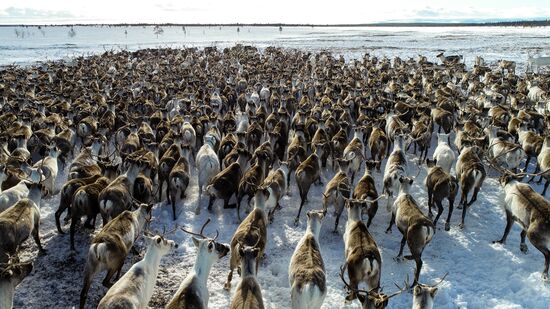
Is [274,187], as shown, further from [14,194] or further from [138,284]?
[14,194]

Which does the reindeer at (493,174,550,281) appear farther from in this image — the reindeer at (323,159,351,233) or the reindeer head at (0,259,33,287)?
the reindeer head at (0,259,33,287)

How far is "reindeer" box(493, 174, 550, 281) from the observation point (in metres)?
7.75

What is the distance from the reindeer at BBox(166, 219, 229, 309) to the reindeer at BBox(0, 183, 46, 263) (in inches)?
118

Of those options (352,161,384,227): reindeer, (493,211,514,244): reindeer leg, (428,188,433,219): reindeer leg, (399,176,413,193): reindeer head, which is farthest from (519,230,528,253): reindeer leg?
(352,161,384,227): reindeer

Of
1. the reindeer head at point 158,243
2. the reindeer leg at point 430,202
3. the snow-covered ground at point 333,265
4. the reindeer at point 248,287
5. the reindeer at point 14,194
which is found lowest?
the snow-covered ground at point 333,265

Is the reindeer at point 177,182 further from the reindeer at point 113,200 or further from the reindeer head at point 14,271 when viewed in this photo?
the reindeer head at point 14,271

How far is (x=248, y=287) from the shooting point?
6.25 m

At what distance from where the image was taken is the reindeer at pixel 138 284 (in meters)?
5.78

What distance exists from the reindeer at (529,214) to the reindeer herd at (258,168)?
25mm

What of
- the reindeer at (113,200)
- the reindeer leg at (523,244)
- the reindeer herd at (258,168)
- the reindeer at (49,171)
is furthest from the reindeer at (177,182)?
the reindeer leg at (523,244)

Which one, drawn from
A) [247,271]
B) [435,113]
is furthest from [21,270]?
[435,113]

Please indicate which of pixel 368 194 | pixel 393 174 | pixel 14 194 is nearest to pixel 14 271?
pixel 14 194

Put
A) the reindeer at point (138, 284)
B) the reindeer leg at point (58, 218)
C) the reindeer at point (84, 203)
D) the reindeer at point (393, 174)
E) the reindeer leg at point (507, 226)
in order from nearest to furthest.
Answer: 1. the reindeer at point (138, 284)
2. the reindeer at point (84, 203)
3. the reindeer leg at point (507, 226)
4. the reindeer leg at point (58, 218)
5. the reindeer at point (393, 174)

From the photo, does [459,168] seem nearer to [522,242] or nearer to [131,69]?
[522,242]
